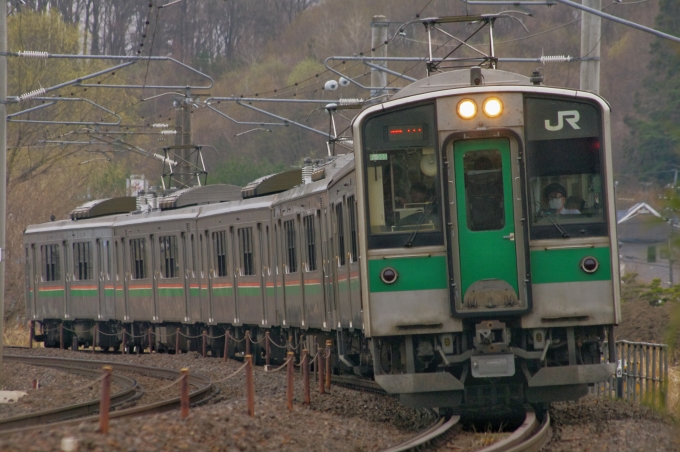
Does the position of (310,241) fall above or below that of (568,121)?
below

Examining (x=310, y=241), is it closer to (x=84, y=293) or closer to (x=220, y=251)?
(x=220, y=251)

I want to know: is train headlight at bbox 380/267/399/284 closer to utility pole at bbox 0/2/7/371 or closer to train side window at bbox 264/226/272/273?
train side window at bbox 264/226/272/273

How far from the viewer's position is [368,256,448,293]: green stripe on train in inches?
404

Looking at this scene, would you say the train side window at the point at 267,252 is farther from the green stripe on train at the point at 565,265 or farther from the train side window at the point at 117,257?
the green stripe on train at the point at 565,265

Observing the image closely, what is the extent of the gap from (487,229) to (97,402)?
5.85 m

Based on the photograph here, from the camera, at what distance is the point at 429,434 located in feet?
31.6

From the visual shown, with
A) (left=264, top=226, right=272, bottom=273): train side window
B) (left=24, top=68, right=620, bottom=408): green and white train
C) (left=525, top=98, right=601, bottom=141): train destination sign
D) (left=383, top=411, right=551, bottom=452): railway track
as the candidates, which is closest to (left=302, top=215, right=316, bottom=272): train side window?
(left=264, top=226, right=272, bottom=273): train side window

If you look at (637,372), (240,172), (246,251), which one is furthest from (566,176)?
→ (240,172)

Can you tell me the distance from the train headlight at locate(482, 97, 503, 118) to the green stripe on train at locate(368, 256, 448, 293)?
1.32 m

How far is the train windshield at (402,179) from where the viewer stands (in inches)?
407

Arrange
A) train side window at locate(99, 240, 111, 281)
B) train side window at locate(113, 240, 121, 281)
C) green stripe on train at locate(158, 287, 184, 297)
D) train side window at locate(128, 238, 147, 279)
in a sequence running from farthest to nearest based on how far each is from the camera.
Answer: train side window at locate(99, 240, 111, 281) < train side window at locate(113, 240, 121, 281) < train side window at locate(128, 238, 147, 279) < green stripe on train at locate(158, 287, 184, 297)

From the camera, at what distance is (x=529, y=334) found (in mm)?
10383

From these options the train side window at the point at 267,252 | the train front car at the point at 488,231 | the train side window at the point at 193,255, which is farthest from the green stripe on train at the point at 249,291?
the train front car at the point at 488,231

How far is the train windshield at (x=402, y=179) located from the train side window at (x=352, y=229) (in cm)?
122
